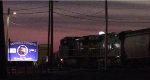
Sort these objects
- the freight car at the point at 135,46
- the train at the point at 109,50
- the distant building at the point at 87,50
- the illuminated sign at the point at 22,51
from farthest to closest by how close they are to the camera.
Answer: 1. the distant building at the point at 87,50
2. the train at the point at 109,50
3. the freight car at the point at 135,46
4. the illuminated sign at the point at 22,51

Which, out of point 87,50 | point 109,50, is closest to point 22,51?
point 109,50

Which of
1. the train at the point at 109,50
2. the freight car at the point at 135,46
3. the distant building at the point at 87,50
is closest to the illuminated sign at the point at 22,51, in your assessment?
the train at the point at 109,50

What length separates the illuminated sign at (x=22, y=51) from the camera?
46.6m

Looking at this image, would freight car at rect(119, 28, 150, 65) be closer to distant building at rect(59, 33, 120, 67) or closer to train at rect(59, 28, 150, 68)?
train at rect(59, 28, 150, 68)

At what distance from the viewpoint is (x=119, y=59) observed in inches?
2261

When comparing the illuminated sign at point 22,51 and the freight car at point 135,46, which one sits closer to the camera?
the illuminated sign at point 22,51

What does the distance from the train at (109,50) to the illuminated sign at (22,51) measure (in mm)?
11493

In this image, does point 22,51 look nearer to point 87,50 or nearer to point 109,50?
point 109,50

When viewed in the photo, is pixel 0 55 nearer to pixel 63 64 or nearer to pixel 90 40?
pixel 90 40

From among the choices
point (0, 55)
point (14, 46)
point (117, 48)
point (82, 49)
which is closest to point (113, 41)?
point (117, 48)

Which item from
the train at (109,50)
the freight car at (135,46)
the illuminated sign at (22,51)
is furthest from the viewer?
the train at (109,50)

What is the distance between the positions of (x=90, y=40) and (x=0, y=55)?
3219 centimetres

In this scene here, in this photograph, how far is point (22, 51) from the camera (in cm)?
4741

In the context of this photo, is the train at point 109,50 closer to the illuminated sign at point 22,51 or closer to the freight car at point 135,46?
the freight car at point 135,46
